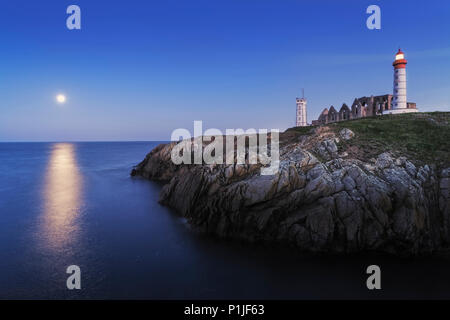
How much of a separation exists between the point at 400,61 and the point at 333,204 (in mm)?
46984

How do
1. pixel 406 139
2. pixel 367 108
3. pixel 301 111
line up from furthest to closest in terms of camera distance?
pixel 301 111, pixel 367 108, pixel 406 139

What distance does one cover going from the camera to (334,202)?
2150 centimetres

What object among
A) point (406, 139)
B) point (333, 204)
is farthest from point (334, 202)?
point (406, 139)

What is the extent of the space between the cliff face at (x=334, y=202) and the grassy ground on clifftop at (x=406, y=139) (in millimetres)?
581

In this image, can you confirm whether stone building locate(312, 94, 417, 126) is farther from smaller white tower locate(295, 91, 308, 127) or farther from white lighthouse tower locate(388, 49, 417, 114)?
smaller white tower locate(295, 91, 308, 127)

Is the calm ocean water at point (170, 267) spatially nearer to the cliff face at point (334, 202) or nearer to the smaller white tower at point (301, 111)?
the cliff face at point (334, 202)

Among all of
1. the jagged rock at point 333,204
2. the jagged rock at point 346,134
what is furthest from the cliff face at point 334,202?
the jagged rock at point 346,134

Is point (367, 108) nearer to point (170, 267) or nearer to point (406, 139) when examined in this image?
point (406, 139)

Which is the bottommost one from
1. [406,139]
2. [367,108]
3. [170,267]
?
[170,267]

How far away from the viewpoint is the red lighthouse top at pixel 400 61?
4959 cm

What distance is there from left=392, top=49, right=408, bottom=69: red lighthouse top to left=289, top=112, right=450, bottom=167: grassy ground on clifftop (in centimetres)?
Result: 1770

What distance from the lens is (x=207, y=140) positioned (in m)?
56.9

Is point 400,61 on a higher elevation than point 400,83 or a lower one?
higher
